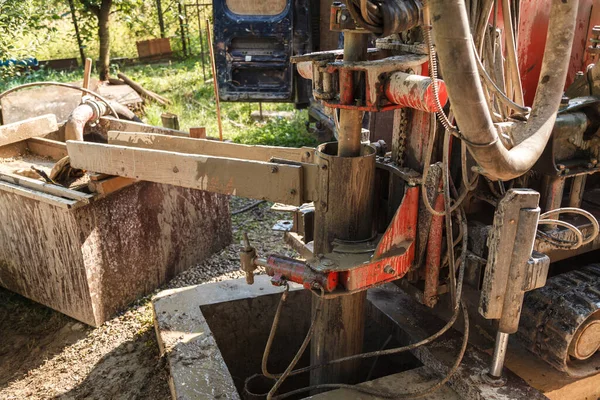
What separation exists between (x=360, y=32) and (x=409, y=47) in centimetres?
35

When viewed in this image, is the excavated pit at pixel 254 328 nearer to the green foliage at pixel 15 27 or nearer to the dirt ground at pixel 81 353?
the dirt ground at pixel 81 353

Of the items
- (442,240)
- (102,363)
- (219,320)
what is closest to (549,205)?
(442,240)

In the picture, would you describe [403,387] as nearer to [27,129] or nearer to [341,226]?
[341,226]

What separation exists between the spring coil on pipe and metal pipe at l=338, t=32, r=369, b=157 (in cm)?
18

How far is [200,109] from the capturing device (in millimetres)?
10391

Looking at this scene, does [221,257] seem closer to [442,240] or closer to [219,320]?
[219,320]

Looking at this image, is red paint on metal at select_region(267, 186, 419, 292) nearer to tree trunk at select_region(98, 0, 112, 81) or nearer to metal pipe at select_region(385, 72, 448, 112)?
metal pipe at select_region(385, 72, 448, 112)

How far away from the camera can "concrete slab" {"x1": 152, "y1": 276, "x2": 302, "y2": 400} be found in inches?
110

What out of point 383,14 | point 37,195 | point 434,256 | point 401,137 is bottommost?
point 37,195

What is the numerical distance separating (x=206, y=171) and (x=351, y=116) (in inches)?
33.4

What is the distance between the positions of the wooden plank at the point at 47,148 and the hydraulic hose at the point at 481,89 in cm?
439

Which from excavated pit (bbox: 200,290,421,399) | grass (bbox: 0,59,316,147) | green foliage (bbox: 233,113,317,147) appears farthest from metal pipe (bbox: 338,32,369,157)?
grass (bbox: 0,59,316,147)

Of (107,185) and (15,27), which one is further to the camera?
(15,27)

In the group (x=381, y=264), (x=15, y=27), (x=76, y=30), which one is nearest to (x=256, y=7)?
(x=381, y=264)
